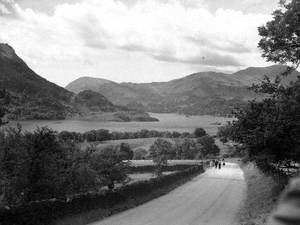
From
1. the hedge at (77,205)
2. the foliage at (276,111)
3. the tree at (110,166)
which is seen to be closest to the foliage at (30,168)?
the hedge at (77,205)

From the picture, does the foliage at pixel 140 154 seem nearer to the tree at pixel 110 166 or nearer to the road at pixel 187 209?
the tree at pixel 110 166

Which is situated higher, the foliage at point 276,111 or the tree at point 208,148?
the foliage at point 276,111

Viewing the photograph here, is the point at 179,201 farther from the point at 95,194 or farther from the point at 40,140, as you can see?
the point at 40,140

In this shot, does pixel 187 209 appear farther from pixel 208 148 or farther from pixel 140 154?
pixel 208 148

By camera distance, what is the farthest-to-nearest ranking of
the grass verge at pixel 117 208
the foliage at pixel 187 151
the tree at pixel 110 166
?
the foliage at pixel 187 151 < the tree at pixel 110 166 < the grass verge at pixel 117 208

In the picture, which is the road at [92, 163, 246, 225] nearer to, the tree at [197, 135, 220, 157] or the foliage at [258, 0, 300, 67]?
the foliage at [258, 0, 300, 67]

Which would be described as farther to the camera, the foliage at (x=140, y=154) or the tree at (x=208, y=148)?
the tree at (x=208, y=148)

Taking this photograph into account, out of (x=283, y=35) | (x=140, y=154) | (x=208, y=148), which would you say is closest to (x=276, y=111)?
(x=283, y=35)

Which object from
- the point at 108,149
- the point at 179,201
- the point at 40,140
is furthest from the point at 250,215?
the point at 108,149

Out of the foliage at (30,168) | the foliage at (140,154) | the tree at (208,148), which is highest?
the foliage at (30,168)
